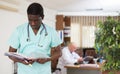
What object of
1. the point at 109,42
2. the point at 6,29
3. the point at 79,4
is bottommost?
the point at 109,42

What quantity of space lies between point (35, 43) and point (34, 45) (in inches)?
0.7

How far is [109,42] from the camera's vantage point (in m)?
2.61

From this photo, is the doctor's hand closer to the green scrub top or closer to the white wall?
the green scrub top

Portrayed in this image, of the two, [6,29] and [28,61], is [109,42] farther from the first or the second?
[6,29]

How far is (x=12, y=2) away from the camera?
4.71 meters

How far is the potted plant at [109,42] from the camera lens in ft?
8.55

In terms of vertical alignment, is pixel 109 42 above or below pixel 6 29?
below

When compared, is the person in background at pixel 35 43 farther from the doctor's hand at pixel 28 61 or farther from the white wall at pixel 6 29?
the white wall at pixel 6 29

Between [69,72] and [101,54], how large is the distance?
2728 mm

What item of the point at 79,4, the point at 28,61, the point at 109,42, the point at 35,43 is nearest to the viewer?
the point at 28,61

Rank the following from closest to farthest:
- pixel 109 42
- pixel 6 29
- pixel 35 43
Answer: pixel 35 43
pixel 109 42
pixel 6 29

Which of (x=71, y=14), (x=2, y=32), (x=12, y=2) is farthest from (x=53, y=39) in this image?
(x=71, y=14)

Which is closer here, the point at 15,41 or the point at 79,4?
the point at 15,41

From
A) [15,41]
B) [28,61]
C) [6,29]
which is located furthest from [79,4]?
[28,61]
